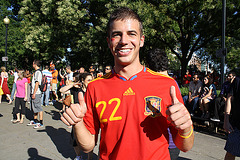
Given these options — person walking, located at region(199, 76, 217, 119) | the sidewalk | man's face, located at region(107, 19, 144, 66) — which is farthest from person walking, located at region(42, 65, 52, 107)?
man's face, located at region(107, 19, 144, 66)

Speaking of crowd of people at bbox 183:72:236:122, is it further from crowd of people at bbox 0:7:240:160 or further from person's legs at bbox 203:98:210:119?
crowd of people at bbox 0:7:240:160

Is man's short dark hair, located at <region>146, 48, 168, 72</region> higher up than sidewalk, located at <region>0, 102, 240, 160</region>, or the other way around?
man's short dark hair, located at <region>146, 48, 168, 72</region>

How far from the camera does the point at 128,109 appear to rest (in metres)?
1.58

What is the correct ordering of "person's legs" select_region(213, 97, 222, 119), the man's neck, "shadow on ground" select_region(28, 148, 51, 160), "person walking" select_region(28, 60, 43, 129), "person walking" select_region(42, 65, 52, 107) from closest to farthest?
1. the man's neck
2. "shadow on ground" select_region(28, 148, 51, 160)
3. "person's legs" select_region(213, 97, 222, 119)
4. "person walking" select_region(28, 60, 43, 129)
5. "person walking" select_region(42, 65, 52, 107)

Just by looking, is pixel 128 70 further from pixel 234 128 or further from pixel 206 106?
pixel 206 106

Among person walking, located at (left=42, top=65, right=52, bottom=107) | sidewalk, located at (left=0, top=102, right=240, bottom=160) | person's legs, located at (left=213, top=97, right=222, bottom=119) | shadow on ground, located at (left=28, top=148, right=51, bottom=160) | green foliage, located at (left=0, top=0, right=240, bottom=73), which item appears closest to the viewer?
shadow on ground, located at (left=28, top=148, right=51, bottom=160)

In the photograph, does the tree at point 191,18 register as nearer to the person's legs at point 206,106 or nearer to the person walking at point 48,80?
the person walking at point 48,80

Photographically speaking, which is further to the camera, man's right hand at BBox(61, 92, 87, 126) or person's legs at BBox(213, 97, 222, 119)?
person's legs at BBox(213, 97, 222, 119)

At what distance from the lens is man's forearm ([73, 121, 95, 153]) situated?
154 centimetres


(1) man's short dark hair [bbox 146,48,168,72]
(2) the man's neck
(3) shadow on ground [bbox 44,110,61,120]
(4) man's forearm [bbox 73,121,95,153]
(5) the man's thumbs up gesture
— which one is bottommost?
(3) shadow on ground [bbox 44,110,61,120]

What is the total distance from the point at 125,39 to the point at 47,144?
460cm

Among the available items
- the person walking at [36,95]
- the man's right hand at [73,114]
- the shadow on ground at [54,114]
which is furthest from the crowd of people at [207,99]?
the man's right hand at [73,114]

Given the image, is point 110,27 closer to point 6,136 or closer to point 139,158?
point 139,158

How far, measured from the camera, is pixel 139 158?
1483 mm
